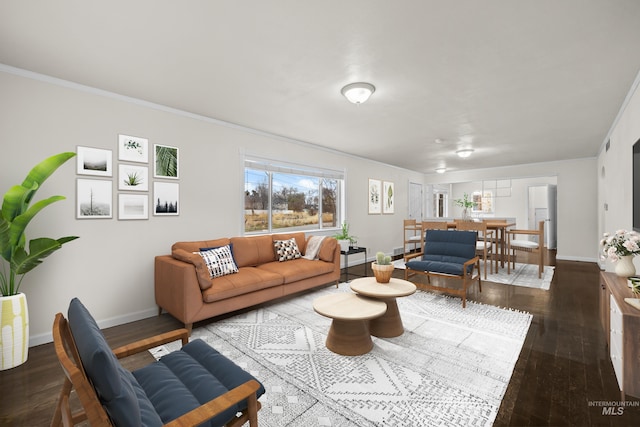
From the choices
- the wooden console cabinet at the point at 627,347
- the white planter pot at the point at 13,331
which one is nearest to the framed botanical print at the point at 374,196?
the wooden console cabinet at the point at 627,347

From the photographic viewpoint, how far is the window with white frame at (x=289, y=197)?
4.77m

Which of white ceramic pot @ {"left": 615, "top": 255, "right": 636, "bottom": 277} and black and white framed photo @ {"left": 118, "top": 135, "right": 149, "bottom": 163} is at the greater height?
black and white framed photo @ {"left": 118, "top": 135, "right": 149, "bottom": 163}

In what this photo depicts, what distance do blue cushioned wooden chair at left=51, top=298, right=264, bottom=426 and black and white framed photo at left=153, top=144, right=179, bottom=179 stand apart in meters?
2.50

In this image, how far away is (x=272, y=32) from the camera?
7.10ft

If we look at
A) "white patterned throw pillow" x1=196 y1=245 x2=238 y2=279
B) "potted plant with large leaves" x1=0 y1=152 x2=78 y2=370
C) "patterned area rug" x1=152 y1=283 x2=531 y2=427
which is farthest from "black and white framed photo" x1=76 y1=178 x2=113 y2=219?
"patterned area rug" x1=152 y1=283 x2=531 y2=427

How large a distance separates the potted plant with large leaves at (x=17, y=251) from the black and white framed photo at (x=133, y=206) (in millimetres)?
839

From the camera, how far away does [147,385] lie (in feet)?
4.76

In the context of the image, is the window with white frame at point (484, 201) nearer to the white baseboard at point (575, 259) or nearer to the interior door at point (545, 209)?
the interior door at point (545, 209)

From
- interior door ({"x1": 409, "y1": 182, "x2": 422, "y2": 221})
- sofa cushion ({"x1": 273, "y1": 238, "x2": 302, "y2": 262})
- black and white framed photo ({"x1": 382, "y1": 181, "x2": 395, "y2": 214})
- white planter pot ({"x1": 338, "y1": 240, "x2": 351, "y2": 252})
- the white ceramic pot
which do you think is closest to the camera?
the white ceramic pot

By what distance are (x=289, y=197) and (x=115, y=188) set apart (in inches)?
108

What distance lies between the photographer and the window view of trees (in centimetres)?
479

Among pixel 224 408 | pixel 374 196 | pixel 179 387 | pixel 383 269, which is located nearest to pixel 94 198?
pixel 179 387

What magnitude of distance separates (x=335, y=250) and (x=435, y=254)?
5.10 feet

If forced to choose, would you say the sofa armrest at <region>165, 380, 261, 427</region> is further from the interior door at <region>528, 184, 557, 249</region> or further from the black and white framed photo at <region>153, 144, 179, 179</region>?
the interior door at <region>528, 184, 557, 249</region>
